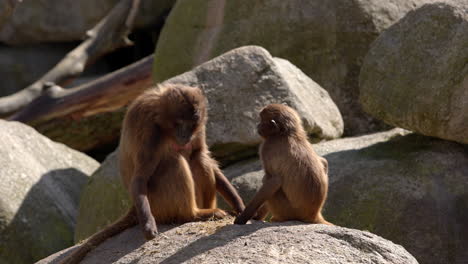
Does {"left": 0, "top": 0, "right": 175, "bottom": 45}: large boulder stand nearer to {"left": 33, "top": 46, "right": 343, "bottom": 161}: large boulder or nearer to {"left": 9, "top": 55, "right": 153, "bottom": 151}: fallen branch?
{"left": 9, "top": 55, "right": 153, "bottom": 151}: fallen branch

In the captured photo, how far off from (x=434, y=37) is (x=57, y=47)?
10712 millimetres

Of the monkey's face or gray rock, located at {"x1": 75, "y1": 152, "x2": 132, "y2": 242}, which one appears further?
gray rock, located at {"x1": 75, "y1": 152, "x2": 132, "y2": 242}

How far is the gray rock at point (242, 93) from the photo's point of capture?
25.7 feet

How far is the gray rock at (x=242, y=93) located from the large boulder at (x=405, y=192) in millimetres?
340

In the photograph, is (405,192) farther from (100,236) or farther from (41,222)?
(41,222)

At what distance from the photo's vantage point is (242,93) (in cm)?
793

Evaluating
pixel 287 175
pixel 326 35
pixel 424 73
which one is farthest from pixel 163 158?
pixel 326 35

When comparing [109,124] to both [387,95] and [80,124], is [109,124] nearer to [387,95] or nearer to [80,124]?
[80,124]

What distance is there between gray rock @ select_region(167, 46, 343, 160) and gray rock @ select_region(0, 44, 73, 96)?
9.17 metres

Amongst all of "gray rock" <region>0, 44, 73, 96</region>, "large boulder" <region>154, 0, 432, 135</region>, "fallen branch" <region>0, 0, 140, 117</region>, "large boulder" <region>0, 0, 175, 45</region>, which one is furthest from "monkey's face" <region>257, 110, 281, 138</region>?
"gray rock" <region>0, 44, 73, 96</region>

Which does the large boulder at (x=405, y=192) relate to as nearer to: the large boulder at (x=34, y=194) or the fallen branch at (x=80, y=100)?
the large boulder at (x=34, y=194)

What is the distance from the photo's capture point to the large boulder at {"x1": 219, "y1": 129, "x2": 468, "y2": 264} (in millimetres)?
7027

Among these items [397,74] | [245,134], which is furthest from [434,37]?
[245,134]

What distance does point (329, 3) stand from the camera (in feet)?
31.2
